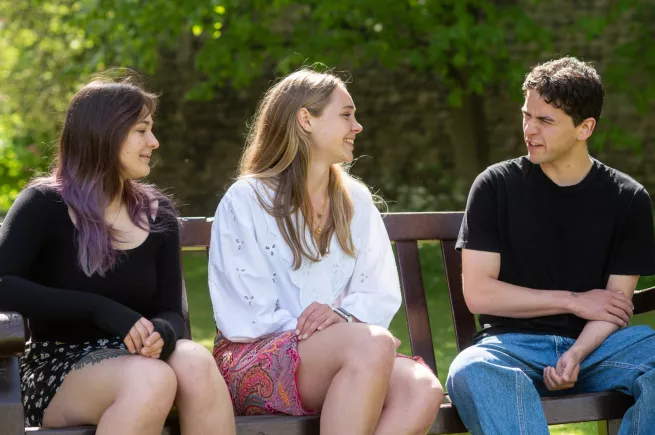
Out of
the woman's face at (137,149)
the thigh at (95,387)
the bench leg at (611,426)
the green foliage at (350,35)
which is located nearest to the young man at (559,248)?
the bench leg at (611,426)

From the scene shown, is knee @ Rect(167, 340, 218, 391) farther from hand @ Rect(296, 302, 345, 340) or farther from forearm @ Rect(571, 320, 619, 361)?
forearm @ Rect(571, 320, 619, 361)

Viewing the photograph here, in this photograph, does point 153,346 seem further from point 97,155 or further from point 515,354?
point 515,354

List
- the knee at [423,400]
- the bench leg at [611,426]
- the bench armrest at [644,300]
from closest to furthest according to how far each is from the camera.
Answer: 1. the knee at [423,400]
2. the bench leg at [611,426]
3. the bench armrest at [644,300]

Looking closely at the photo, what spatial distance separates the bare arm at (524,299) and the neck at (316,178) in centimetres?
57

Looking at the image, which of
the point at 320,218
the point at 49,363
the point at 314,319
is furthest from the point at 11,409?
the point at 320,218

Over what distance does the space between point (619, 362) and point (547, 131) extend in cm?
85

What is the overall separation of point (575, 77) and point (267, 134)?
1129 mm

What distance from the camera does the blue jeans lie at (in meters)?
3.46

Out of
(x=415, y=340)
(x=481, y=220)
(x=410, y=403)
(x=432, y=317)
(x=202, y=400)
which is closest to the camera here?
(x=202, y=400)

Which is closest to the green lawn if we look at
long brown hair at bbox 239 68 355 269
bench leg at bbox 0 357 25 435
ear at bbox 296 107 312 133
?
long brown hair at bbox 239 68 355 269

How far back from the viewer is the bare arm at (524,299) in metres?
3.80

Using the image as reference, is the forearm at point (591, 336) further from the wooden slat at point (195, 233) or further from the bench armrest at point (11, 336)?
the bench armrest at point (11, 336)

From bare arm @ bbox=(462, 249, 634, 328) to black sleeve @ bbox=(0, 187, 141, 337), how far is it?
1.25 meters

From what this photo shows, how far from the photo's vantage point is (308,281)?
370 centimetres
